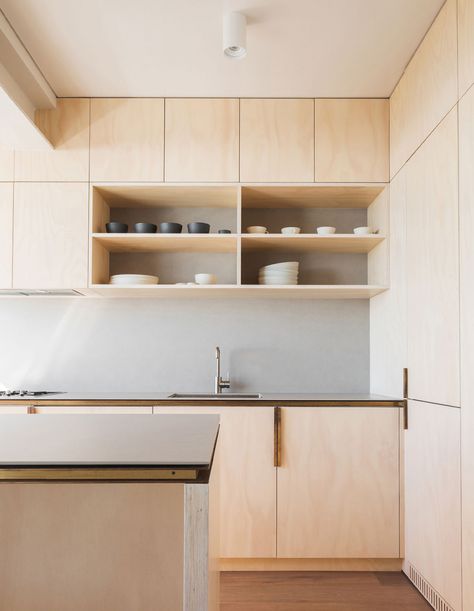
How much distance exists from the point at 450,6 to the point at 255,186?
1.32 m

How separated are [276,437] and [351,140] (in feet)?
5.81

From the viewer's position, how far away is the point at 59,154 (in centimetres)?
319

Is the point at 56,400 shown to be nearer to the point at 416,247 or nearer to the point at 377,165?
the point at 416,247

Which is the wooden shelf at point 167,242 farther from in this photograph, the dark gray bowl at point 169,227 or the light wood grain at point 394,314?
the light wood grain at point 394,314

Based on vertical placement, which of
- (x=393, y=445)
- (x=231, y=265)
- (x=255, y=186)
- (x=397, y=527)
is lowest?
(x=397, y=527)

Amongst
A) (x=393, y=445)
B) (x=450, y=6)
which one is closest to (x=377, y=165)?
(x=450, y=6)

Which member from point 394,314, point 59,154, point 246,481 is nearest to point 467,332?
point 394,314

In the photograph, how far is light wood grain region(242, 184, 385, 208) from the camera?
3184 mm

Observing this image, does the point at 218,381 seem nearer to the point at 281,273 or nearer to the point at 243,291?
the point at 243,291

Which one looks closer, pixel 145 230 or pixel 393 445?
pixel 393 445

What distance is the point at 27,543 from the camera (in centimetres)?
151

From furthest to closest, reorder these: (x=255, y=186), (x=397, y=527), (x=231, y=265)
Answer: (x=231, y=265) < (x=255, y=186) < (x=397, y=527)

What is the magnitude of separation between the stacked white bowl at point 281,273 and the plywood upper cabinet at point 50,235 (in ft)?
3.57

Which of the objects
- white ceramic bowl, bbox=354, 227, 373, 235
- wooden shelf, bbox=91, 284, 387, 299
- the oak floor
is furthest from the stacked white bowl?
the oak floor
